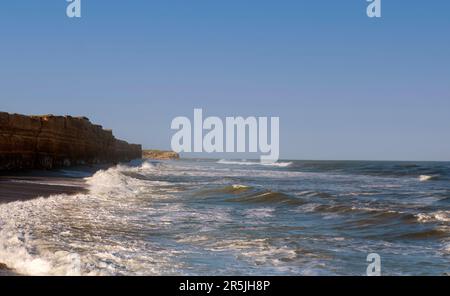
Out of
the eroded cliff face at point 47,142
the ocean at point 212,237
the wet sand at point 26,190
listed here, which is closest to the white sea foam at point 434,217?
the ocean at point 212,237

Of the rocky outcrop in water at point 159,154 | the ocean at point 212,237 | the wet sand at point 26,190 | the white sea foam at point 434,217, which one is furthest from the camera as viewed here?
the rocky outcrop in water at point 159,154

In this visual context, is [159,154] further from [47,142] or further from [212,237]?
[212,237]

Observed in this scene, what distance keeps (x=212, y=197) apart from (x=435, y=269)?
1115 cm

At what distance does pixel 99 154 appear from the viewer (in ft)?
136

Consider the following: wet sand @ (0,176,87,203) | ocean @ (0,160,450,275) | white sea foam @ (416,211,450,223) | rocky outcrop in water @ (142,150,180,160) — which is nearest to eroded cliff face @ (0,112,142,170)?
wet sand @ (0,176,87,203)

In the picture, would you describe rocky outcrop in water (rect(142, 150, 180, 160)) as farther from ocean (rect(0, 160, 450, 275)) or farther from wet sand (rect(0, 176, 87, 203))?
ocean (rect(0, 160, 450, 275))

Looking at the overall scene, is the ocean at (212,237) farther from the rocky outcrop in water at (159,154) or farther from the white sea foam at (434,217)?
the rocky outcrop in water at (159,154)

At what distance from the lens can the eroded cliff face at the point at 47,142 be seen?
21359 mm

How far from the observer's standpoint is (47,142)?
85.8ft

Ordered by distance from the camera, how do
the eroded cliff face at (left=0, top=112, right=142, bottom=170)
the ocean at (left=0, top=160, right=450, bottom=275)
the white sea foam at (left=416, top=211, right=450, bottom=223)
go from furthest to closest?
the eroded cliff face at (left=0, top=112, right=142, bottom=170)
the white sea foam at (left=416, top=211, right=450, bottom=223)
the ocean at (left=0, top=160, right=450, bottom=275)

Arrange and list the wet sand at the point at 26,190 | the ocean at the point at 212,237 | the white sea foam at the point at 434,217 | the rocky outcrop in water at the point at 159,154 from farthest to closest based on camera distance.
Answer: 1. the rocky outcrop in water at the point at 159,154
2. the wet sand at the point at 26,190
3. the white sea foam at the point at 434,217
4. the ocean at the point at 212,237

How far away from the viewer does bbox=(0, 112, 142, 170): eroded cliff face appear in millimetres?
21359
